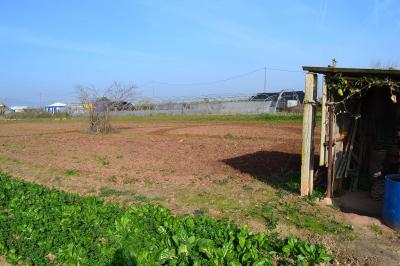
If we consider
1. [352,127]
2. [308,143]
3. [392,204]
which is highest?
[352,127]

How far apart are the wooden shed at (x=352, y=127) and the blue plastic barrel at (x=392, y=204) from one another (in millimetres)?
1356

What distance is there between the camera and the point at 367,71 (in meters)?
6.89

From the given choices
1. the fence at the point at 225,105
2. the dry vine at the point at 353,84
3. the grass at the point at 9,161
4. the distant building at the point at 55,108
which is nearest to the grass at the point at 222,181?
the dry vine at the point at 353,84

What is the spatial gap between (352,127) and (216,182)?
3.12m

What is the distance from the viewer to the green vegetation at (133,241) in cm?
452

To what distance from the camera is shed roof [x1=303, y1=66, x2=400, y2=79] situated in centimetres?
674

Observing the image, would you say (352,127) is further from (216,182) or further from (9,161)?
(9,161)

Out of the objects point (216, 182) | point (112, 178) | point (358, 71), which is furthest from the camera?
point (112, 178)

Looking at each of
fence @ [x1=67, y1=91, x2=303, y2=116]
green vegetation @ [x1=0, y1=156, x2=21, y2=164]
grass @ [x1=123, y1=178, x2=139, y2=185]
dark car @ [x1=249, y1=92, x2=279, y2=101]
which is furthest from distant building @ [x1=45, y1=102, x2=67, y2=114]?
grass @ [x1=123, y1=178, x2=139, y2=185]

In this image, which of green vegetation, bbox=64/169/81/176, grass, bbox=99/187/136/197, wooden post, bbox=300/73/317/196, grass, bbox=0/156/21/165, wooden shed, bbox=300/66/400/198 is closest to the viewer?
wooden shed, bbox=300/66/400/198

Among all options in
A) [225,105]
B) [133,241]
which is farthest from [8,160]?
[225,105]

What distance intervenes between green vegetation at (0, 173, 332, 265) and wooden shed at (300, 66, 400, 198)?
104 inches

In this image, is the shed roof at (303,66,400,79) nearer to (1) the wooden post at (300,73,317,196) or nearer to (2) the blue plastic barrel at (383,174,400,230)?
(1) the wooden post at (300,73,317,196)

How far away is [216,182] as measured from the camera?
9.39 m
